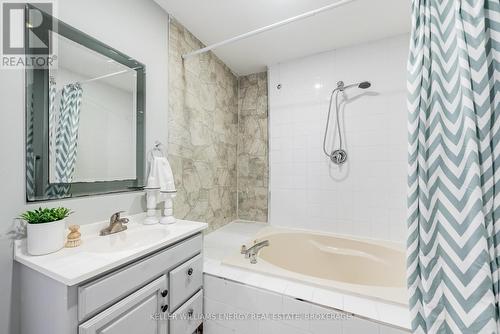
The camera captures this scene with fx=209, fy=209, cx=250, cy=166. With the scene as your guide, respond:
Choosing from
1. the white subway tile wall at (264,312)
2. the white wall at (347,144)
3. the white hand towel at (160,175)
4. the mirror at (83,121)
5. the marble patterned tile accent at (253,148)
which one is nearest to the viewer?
the mirror at (83,121)

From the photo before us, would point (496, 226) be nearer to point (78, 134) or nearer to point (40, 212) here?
point (40, 212)

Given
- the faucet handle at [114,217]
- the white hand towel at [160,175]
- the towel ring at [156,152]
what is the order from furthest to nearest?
the towel ring at [156,152] < the white hand towel at [160,175] < the faucet handle at [114,217]

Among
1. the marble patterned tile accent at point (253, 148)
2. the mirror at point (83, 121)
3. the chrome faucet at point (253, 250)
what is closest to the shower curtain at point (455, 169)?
the chrome faucet at point (253, 250)

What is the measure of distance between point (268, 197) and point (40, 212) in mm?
1986

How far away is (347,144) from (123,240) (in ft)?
6.59

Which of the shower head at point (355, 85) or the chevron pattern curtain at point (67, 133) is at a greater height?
the shower head at point (355, 85)

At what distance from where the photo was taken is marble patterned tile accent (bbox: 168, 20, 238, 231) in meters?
1.73

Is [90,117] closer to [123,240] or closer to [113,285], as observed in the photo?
[123,240]

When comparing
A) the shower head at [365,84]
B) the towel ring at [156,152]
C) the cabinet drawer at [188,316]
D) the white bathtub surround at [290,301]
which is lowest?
the cabinet drawer at [188,316]

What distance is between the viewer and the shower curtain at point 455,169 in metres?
0.60

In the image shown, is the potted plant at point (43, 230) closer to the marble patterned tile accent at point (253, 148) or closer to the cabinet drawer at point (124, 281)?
the cabinet drawer at point (124, 281)

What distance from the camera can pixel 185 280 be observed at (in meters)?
1.20

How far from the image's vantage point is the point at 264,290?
4.02 feet

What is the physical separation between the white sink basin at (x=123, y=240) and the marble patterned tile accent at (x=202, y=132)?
0.43 m
